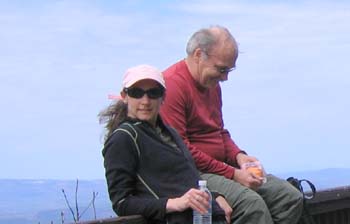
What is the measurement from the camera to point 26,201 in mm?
11781

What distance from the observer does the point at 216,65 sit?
5426mm

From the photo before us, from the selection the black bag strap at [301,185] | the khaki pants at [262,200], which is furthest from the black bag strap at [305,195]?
the khaki pants at [262,200]

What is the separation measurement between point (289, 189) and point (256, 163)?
248 mm

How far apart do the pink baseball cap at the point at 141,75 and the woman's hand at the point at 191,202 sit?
0.57m

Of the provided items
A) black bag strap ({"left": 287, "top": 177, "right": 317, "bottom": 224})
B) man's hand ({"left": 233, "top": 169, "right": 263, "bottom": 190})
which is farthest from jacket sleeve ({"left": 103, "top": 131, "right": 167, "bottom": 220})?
black bag strap ({"left": 287, "top": 177, "right": 317, "bottom": 224})

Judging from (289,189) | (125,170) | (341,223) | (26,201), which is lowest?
(26,201)

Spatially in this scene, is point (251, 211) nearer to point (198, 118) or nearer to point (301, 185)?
point (198, 118)

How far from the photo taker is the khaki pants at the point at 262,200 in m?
5.16

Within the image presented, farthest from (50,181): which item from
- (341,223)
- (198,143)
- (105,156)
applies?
(105,156)

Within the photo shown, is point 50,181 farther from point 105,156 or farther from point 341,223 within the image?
point 105,156

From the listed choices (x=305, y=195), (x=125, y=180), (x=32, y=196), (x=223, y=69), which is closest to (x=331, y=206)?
(x=305, y=195)

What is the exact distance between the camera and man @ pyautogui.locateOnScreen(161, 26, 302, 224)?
537cm

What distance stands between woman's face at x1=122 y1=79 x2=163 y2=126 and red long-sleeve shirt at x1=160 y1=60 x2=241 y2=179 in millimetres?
652

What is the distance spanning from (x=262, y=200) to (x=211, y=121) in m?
0.64
